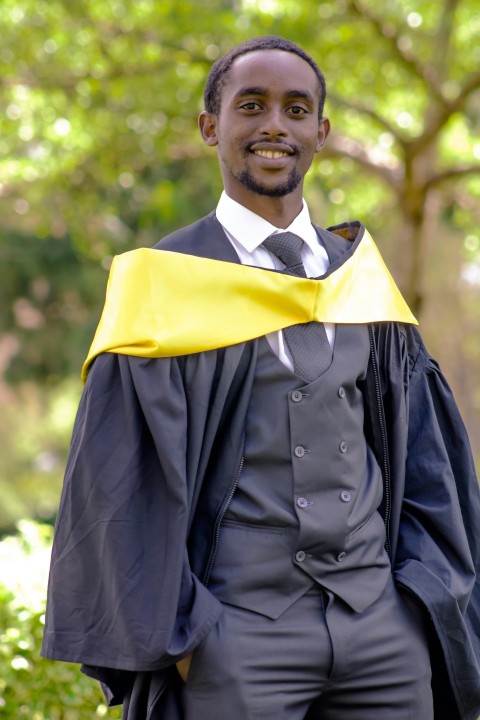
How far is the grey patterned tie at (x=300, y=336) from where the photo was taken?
8.36 feet

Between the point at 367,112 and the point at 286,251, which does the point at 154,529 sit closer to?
the point at 286,251

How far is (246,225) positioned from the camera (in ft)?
8.73

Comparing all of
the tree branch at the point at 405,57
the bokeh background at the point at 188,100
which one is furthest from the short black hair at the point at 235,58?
the tree branch at the point at 405,57

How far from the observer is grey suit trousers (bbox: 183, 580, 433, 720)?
2404 millimetres

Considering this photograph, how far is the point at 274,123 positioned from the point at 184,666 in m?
1.20

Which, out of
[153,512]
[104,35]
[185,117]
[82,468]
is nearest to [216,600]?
[153,512]

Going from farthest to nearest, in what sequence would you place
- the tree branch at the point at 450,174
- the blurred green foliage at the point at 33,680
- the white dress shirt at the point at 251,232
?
the tree branch at the point at 450,174, the blurred green foliage at the point at 33,680, the white dress shirt at the point at 251,232

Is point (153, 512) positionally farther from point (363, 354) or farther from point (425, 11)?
Answer: point (425, 11)

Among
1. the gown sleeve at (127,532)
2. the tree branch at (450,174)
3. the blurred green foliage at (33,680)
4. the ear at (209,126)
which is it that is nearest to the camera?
the gown sleeve at (127,532)

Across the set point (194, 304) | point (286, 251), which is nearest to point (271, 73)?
point (286, 251)

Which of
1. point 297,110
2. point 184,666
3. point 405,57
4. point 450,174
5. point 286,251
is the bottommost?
point 184,666

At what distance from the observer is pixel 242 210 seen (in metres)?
2.67

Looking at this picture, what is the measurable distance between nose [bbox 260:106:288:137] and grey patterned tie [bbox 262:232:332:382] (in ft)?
0.76

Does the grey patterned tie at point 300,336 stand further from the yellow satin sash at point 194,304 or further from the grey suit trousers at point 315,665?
the grey suit trousers at point 315,665
